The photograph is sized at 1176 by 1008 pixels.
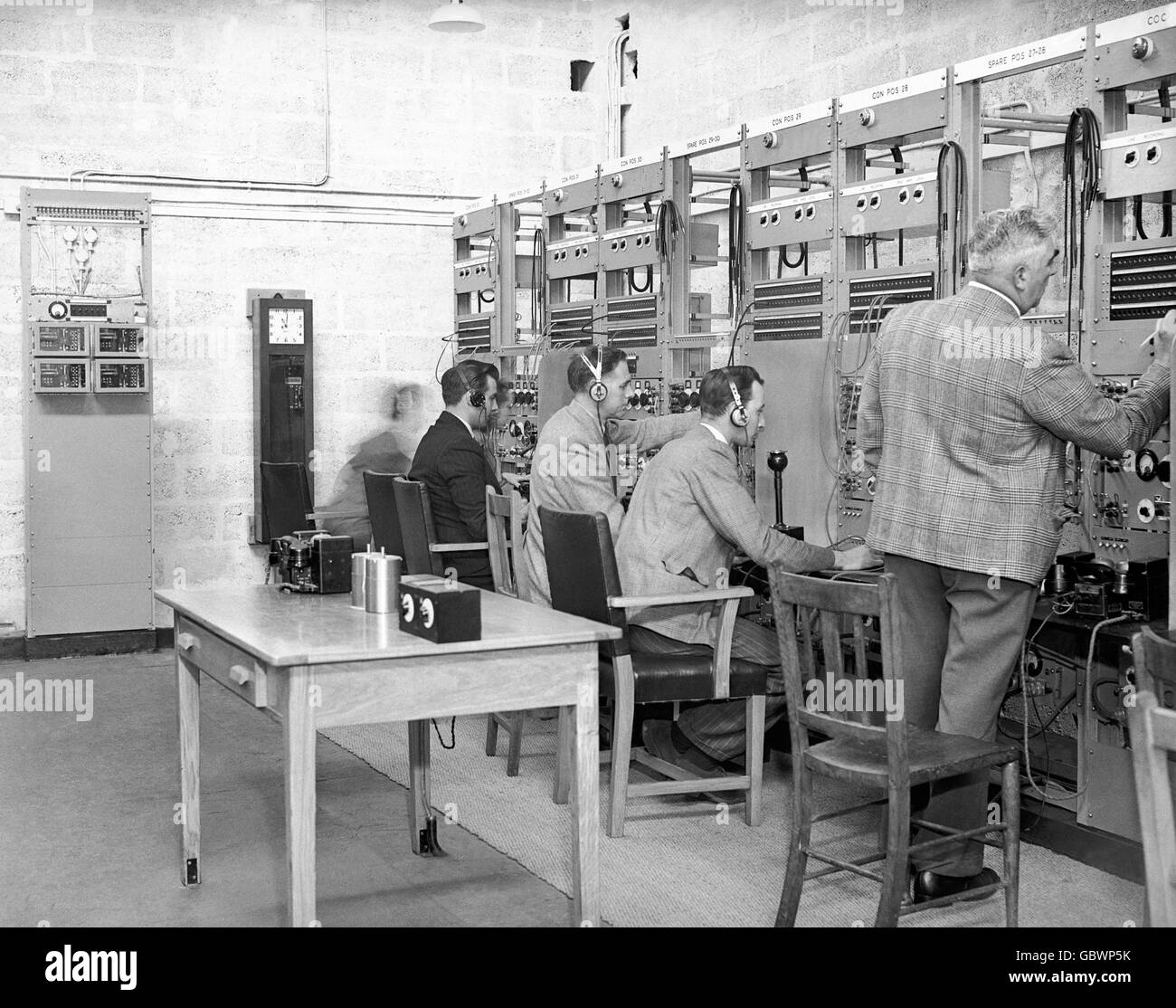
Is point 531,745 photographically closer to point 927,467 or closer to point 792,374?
point 792,374

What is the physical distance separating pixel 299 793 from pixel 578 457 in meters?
2.36

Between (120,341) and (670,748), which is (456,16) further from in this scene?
(670,748)

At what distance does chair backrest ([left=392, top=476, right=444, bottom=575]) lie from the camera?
4777 mm

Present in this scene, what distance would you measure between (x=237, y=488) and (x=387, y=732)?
2.60 metres

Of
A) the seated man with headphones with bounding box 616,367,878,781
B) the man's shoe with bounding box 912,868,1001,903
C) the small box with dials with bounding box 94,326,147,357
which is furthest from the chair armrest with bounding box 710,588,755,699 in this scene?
the small box with dials with bounding box 94,326,147,357

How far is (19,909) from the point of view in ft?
11.5

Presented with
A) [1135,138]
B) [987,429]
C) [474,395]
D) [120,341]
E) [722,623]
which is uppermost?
[1135,138]

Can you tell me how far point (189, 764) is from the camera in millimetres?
3656

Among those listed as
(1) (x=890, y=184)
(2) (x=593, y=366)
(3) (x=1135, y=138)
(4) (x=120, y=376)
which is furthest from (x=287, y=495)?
(3) (x=1135, y=138)

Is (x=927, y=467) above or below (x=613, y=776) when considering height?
above

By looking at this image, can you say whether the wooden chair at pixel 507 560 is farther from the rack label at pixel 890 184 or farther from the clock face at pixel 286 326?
the clock face at pixel 286 326

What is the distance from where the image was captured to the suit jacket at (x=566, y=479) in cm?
473
